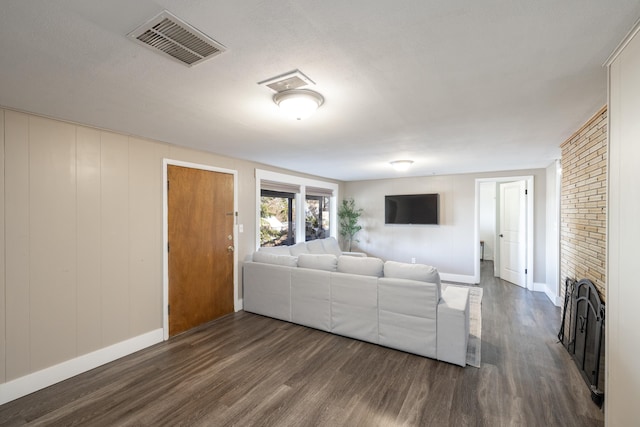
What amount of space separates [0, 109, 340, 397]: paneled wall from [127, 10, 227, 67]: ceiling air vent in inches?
72.0

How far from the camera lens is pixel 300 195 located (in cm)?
546

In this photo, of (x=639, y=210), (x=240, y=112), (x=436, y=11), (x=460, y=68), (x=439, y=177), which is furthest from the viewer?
(x=439, y=177)

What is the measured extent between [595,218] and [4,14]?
12.7ft

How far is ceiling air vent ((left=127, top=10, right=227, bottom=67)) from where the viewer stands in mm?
1186

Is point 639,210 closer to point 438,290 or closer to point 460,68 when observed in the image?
point 460,68

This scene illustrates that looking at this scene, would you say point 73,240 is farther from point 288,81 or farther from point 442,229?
point 442,229

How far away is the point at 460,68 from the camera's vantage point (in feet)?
5.10

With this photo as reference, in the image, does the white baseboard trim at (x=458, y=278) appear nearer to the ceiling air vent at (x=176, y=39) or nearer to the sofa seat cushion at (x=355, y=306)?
the sofa seat cushion at (x=355, y=306)

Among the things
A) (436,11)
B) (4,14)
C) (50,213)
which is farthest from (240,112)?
(50,213)

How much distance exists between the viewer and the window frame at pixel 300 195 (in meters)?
4.43

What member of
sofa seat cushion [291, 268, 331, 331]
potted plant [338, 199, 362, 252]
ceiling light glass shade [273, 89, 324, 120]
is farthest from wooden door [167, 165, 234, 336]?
potted plant [338, 199, 362, 252]

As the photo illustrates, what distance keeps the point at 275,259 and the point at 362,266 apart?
129 cm

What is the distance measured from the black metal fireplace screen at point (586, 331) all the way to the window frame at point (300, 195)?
3.88 meters

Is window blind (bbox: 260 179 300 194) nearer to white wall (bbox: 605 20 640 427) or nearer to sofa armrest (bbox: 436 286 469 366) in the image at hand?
sofa armrest (bbox: 436 286 469 366)
